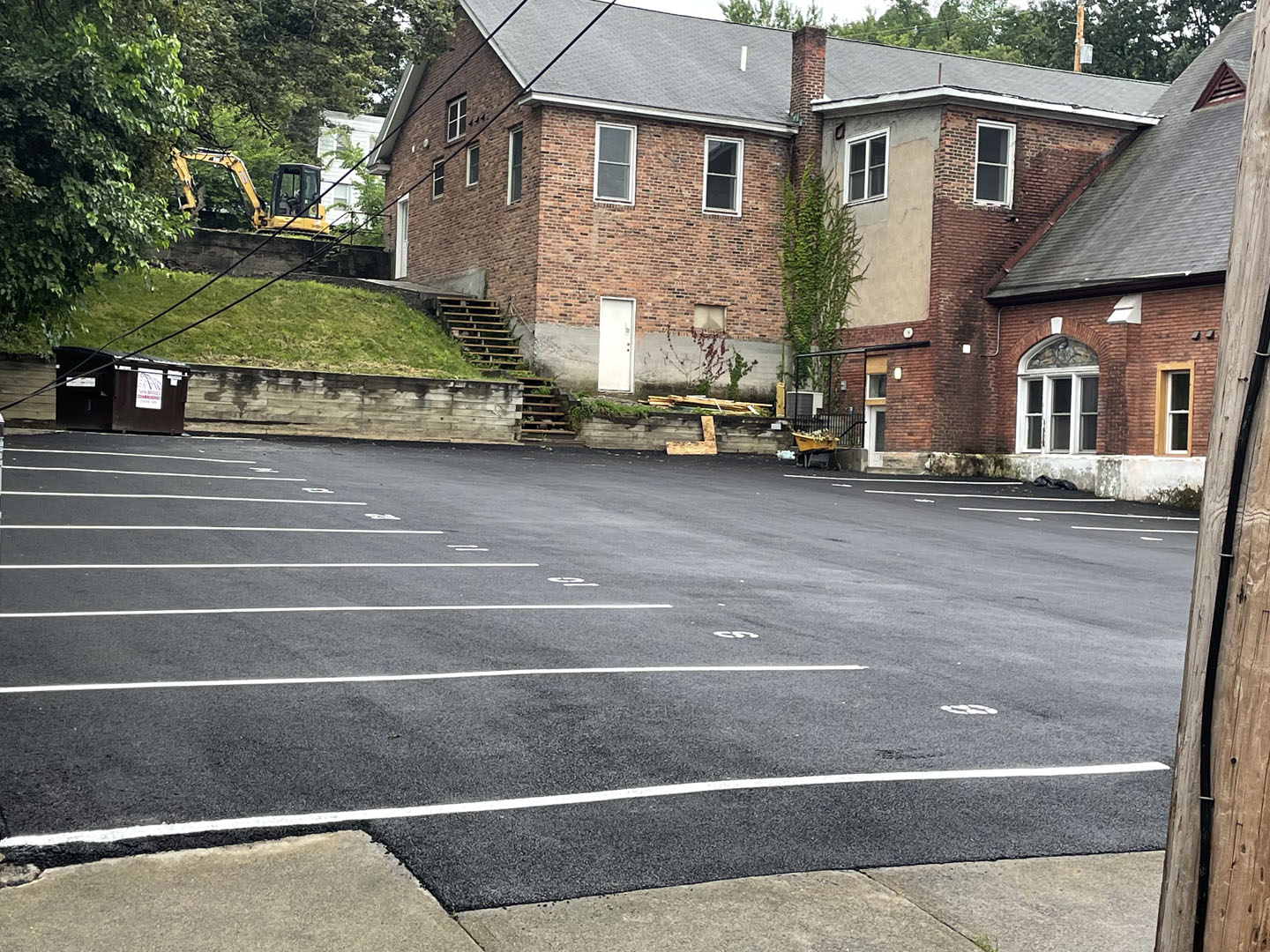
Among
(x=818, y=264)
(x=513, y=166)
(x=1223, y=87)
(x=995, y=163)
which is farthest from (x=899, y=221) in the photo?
(x=513, y=166)

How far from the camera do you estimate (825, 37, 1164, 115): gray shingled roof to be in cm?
3594

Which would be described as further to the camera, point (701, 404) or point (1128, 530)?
point (701, 404)

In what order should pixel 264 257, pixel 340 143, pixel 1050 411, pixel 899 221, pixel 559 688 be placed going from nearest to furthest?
pixel 559 688 → pixel 1050 411 → pixel 899 221 → pixel 264 257 → pixel 340 143

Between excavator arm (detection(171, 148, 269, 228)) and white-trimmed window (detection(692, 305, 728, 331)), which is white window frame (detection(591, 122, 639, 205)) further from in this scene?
excavator arm (detection(171, 148, 269, 228))

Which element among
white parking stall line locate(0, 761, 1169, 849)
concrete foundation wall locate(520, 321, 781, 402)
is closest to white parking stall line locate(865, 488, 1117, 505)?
concrete foundation wall locate(520, 321, 781, 402)

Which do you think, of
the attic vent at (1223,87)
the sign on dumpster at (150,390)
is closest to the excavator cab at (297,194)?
the sign on dumpster at (150,390)

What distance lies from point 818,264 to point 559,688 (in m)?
25.9

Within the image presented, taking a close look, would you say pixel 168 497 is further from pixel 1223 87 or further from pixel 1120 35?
pixel 1120 35

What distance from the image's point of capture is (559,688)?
8.28 m

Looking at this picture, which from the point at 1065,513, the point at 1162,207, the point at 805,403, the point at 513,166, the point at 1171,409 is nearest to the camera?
the point at 1065,513

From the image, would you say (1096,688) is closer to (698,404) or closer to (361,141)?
(698,404)

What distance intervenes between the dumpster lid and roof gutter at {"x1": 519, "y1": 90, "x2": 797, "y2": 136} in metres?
10.9

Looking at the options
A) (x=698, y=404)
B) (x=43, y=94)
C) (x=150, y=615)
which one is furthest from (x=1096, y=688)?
(x=698, y=404)

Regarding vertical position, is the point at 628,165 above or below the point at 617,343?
above
